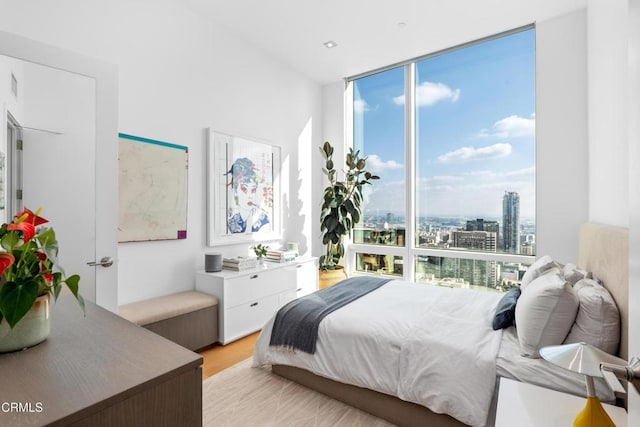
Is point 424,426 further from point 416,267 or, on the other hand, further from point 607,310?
point 416,267

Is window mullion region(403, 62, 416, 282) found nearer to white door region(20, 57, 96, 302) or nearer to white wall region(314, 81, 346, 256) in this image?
white wall region(314, 81, 346, 256)

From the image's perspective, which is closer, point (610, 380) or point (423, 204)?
point (610, 380)

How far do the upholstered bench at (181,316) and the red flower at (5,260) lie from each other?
177 centimetres

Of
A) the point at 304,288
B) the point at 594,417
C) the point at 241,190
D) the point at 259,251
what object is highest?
the point at 241,190

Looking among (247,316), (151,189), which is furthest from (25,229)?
(247,316)

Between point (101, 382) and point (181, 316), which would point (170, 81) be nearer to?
point (181, 316)

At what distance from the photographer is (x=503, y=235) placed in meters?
3.57

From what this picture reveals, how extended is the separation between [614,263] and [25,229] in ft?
7.82

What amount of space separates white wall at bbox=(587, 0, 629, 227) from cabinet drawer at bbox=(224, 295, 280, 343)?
2787 mm

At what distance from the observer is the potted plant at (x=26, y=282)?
728 mm

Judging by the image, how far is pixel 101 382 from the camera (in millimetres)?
703

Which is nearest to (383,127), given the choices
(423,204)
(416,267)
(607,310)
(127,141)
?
(423,204)

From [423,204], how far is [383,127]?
119 centimetres

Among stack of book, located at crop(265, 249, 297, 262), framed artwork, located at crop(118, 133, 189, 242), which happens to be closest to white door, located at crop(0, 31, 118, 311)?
framed artwork, located at crop(118, 133, 189, 242)
